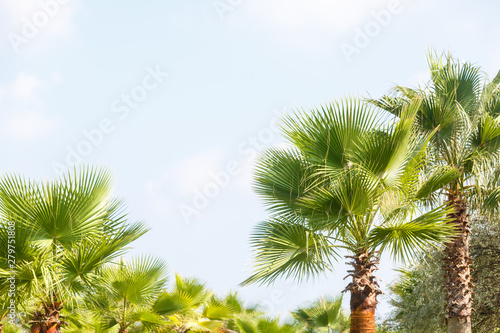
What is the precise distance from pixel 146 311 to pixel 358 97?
708 centimetres

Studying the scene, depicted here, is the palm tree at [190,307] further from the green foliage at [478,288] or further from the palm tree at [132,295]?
the green foliage at [478,288]

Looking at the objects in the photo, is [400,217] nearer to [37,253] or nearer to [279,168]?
[279,168]

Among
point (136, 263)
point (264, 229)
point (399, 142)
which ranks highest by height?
point (399, 142)

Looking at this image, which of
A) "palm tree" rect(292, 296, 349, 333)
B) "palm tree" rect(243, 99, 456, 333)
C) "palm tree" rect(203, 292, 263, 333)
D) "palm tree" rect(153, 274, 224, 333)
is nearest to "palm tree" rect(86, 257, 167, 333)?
"palm tree" rect(153, 274, 224, 333)

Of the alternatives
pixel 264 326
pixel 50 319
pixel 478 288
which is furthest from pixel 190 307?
pixel 478 288

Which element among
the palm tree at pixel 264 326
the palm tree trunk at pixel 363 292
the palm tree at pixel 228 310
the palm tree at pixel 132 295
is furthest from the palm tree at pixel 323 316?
the palm tree trunk at pixel 363 292

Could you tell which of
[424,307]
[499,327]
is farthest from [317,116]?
[499,327]

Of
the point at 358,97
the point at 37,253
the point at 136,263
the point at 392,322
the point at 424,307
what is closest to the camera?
the point at 37,253

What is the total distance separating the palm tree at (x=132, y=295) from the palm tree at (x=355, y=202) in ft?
13.4

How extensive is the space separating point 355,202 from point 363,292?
4.62 feet

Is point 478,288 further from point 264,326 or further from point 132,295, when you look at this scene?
point 132,295

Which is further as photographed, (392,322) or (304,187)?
(392,322)

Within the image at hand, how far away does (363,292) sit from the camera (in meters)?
7.25

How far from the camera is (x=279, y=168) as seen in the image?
7.93 m
